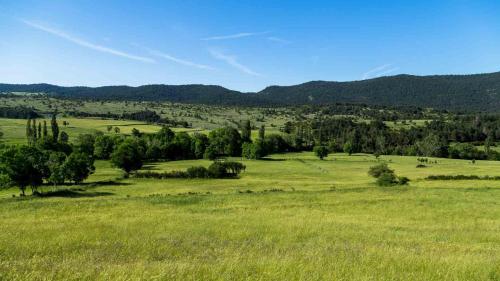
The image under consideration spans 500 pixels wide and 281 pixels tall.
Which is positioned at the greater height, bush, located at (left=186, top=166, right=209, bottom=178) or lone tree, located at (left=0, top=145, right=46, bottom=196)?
lone tree, located at (left=0, top=145, right=46, bottom=196)

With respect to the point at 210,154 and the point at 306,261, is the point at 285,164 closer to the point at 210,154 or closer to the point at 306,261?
the point at 210,154

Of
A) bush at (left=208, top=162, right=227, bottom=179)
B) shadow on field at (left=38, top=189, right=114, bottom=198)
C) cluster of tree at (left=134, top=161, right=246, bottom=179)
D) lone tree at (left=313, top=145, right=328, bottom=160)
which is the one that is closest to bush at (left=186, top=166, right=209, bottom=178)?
cluster of tree at (left=134, top=161, right=246, bottom=179)

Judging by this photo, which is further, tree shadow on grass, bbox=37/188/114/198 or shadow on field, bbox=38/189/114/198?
shadow on field, bbox=38/189/114/198

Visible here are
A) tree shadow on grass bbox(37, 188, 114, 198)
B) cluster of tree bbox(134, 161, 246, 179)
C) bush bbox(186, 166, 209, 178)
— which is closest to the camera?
tree shadow on grass bbox(37, 188, 114, 198)

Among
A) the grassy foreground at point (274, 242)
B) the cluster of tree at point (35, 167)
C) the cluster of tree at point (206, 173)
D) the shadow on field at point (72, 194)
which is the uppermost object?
the grassy foreground at point (274, 242)

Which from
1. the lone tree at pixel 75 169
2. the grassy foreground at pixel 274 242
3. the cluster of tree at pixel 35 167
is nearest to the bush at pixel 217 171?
the cluster of tree at pixel 35 167

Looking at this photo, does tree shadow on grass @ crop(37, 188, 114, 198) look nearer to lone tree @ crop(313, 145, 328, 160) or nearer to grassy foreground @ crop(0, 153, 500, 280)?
grassy foreground @ crop(0, 153, 500, 280)

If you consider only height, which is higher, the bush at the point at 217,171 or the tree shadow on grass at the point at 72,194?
the tree shadow on grass at the point at 72,194

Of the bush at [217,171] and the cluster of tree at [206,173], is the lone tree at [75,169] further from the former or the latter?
the bush at [217,171]

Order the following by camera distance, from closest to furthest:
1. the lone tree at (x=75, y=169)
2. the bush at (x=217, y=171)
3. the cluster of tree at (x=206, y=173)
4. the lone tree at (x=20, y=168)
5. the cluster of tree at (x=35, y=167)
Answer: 1. the lone tree at (x=20, y=168)
2. the cluster of tree at (x=35, y=167)
3. the lone tree at (x=75, y=169)
4. the cluster of tree at (x=206, y=173)
5. the bush at (x=217, y=171)

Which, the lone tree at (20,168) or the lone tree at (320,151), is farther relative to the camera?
the lone tree at (320,151)

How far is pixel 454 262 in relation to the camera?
408 inches

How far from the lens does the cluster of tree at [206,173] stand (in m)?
93.7

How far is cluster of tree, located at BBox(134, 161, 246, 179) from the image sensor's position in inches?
3688
